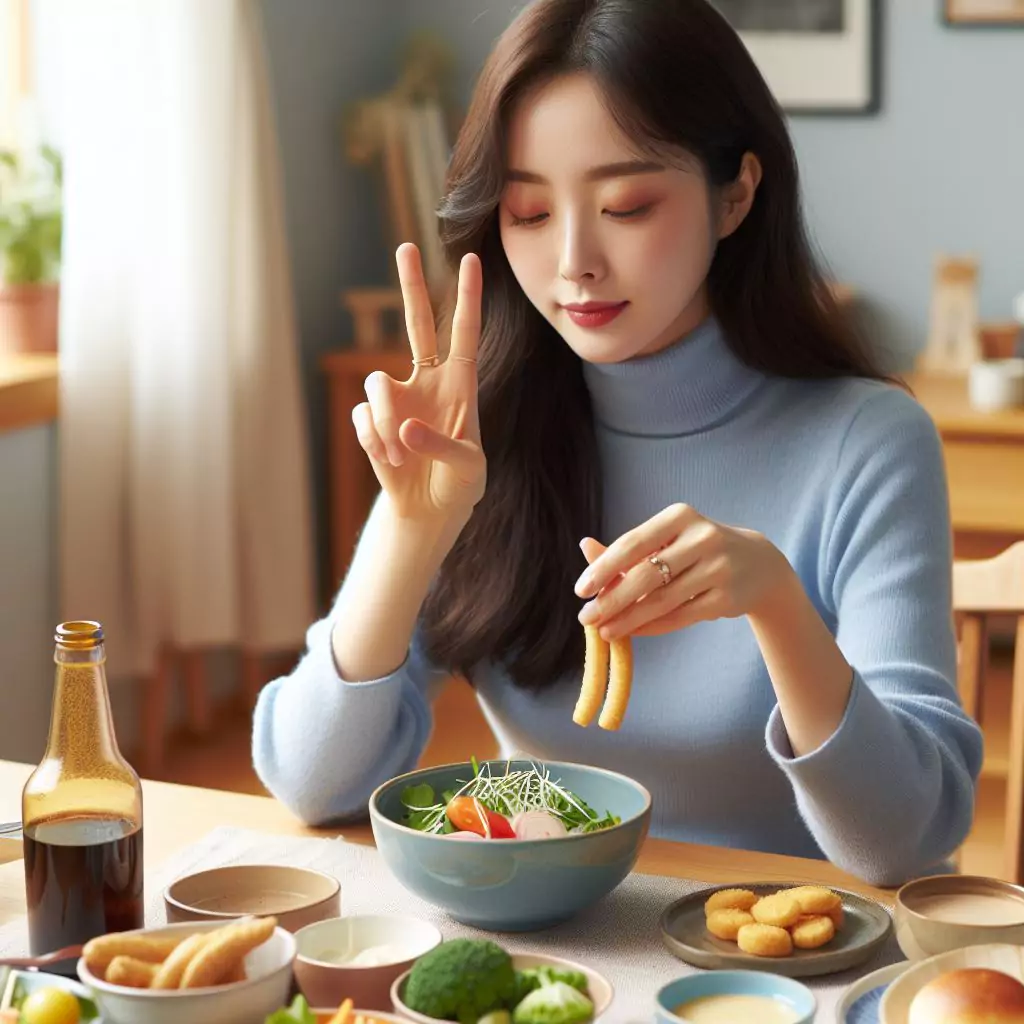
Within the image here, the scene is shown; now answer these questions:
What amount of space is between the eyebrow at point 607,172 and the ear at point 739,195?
119 mm

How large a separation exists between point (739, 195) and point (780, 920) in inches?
28.1

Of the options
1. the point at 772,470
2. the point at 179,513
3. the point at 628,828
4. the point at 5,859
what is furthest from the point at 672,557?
the point at 179,513

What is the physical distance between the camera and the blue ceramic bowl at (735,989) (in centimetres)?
88

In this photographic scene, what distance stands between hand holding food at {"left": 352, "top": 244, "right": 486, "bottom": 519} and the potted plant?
191 cm

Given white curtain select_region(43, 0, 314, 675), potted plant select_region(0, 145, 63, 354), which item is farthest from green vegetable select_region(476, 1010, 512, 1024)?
potted plant select_region(0, 145, 63, 354)

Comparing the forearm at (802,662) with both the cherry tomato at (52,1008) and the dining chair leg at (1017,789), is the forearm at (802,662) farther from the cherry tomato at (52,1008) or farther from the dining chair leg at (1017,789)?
the cherry tomato at (52,1008)

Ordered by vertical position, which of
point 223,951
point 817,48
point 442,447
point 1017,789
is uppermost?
point 817,48

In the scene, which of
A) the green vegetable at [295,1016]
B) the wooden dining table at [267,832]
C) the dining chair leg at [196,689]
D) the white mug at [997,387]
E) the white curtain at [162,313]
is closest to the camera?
the green vegetable at [295,1016]

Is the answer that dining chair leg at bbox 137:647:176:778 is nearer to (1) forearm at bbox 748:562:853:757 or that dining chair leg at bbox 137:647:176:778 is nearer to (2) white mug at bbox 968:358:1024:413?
(2) white mug at bbox 968:358:1024:413

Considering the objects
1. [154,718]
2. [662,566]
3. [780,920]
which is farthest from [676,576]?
[154,718]

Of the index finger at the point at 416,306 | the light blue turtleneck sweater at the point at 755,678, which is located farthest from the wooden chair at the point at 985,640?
the index finger at the point at 416,306

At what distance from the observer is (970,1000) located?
0.84 metres

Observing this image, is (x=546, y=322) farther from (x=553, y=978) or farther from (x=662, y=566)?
(x=553, y=978)

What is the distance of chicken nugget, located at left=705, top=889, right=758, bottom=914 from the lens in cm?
104
